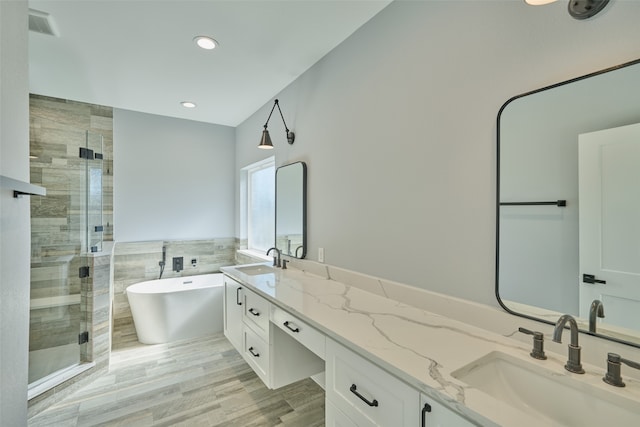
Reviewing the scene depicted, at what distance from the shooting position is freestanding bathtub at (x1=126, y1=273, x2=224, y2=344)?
3.01 m

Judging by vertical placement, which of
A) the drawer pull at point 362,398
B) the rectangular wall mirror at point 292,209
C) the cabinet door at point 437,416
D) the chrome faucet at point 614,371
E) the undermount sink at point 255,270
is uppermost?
the rectangular wall mirror at point 292,209

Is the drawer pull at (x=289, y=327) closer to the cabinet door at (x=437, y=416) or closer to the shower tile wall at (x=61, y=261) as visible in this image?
the cabinet door at (x=437, y=416)

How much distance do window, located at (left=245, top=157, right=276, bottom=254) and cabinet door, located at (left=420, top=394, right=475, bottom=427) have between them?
2784mm

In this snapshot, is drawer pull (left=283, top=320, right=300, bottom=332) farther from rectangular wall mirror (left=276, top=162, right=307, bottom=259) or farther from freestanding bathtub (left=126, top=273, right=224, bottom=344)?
freestanding bathtub (left=126, top=273, right=224, bottom=344)

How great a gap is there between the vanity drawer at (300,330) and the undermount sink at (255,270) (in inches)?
35.2

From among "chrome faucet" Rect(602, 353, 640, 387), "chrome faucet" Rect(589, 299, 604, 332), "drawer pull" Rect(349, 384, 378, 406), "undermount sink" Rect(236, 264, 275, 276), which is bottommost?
"drawer pull" Rect(349, 384, 378, 406)

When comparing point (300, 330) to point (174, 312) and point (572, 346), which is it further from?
point (174, 312)

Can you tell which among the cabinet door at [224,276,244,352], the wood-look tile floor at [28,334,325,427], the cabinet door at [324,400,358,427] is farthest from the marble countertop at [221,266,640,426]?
the wood-look tile floor at [28,334,325,427]

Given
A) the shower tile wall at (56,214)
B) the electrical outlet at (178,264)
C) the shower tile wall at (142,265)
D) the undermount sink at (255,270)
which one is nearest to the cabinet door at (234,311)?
the undermount sink at (255,270)

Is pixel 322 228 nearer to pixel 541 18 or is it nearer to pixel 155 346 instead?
pixel 541 18

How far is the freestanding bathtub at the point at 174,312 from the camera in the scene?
3.01 metres

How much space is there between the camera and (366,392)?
1038mm

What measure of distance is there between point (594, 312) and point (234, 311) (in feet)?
7.21

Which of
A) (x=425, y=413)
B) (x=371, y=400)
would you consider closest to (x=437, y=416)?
(x=425, y=413)
